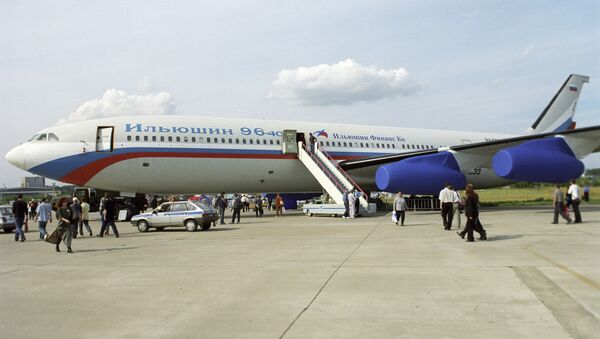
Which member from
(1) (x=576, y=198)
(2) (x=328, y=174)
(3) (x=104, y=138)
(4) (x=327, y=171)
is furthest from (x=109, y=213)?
(1) (x=576, y=198)

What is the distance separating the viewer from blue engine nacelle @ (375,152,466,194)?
22.0 m

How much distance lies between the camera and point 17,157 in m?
20.1

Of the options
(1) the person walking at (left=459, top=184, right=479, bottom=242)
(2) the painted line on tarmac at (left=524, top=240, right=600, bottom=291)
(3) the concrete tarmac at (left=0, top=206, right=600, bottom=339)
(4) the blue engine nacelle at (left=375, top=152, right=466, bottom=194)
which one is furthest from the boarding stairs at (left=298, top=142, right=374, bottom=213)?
(2) the painted line on tarmac at (left=524, top=240, right=600, bottom=291)

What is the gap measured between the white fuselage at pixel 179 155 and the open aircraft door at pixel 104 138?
0.04 metres

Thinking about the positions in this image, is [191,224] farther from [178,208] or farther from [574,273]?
[574,273]

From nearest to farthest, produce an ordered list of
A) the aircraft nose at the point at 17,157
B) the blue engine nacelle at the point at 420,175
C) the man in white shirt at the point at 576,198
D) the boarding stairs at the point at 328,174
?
1. the man in white shirt at the point at 576,198
2. the aircraft nose at the point at 17,157
3. the blue engine nacelle at the point at 420,175
4. the boarding stairs at the point at 328,174

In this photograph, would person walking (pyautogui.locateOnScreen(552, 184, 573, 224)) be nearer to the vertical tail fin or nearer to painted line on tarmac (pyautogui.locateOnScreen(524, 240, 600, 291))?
painted line on tarmac (pyautogui.locateOnScreen(524, 240, 600, 291))

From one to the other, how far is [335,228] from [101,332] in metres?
11.7

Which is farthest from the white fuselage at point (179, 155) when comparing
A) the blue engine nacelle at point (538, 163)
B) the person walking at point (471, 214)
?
the person walking at point (471, 214)

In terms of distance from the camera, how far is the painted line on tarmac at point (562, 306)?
4555 mm

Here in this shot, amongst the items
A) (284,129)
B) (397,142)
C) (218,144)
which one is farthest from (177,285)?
(397,142)

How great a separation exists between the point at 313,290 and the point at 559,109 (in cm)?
2927

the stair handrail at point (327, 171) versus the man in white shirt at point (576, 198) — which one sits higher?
the stair handrail at point (327, 171)

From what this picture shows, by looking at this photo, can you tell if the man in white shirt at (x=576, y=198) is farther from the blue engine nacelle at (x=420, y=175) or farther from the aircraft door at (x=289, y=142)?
the aircraft door at (x=289, y=142)
